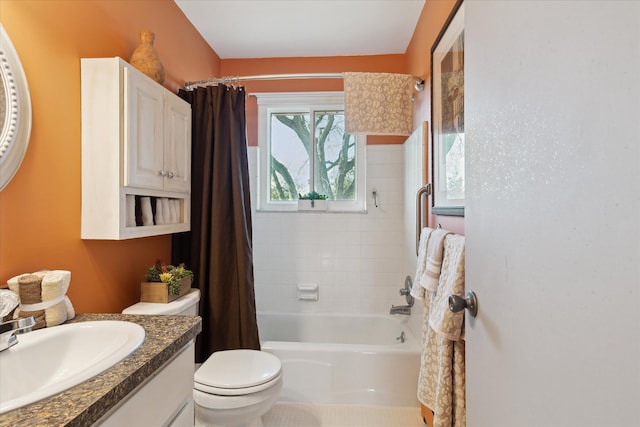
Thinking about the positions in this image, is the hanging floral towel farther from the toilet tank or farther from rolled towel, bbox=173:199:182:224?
the toilet tank

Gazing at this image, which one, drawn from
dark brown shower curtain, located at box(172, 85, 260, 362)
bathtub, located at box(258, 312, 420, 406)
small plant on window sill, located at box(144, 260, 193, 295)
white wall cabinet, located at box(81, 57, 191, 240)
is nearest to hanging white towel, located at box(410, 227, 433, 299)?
bathtub, located at box(258, 312, 420, 406)

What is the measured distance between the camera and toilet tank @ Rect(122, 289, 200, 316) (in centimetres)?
155

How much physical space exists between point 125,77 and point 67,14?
286mm

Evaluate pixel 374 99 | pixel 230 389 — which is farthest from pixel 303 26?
pixel 230 389

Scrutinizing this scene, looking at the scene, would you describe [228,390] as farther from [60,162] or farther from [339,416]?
[60,162]

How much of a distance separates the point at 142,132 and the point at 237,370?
1.21 meters

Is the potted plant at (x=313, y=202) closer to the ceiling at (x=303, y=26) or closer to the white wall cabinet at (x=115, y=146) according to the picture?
the ceiling at (x=303, y=26)

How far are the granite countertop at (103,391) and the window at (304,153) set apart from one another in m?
2.00

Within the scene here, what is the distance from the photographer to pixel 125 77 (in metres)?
1.40

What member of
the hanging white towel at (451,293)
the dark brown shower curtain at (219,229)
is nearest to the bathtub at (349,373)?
the dark brown shower curtain at (219,229)

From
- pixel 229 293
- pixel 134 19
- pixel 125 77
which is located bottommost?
pixel 229 293

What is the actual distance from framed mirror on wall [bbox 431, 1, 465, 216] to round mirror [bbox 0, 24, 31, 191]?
1.59 meters

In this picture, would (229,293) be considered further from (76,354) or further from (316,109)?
(316,109)

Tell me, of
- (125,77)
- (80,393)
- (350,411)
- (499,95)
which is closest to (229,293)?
(350,411)
